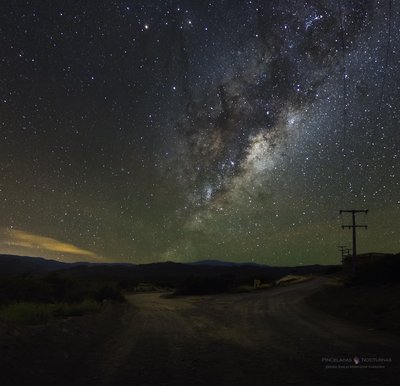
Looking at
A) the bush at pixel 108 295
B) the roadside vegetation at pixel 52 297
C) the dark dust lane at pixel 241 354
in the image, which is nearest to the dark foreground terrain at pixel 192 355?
the dark dust lane at pixel 241 354

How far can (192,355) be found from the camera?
945cm

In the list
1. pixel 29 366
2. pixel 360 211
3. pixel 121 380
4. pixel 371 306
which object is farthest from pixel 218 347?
pixel 360 211

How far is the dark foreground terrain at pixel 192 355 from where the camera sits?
7.23 metres

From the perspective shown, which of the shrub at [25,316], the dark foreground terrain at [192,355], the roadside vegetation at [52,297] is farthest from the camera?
the roadside vegetation at [52,297]

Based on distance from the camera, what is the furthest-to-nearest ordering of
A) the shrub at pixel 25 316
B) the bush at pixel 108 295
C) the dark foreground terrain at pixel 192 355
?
the bush at pixel 108 295, the shrub at pixel 25 316, the dark foreground terrain at pixel 192 355

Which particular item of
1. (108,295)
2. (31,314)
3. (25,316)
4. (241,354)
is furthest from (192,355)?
(108,295)

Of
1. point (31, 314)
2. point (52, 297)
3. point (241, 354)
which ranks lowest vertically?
point (52, 297)

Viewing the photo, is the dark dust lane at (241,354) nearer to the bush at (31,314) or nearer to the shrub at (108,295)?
the bush at (31,314)

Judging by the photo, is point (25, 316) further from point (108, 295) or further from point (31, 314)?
point (108, 295)

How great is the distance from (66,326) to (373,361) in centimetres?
860

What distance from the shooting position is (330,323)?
16.0 metres

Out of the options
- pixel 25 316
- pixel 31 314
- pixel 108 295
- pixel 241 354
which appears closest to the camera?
pixel 241 354

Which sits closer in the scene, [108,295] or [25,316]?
[25,316]

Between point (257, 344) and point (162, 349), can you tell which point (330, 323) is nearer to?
point (257, 344)
